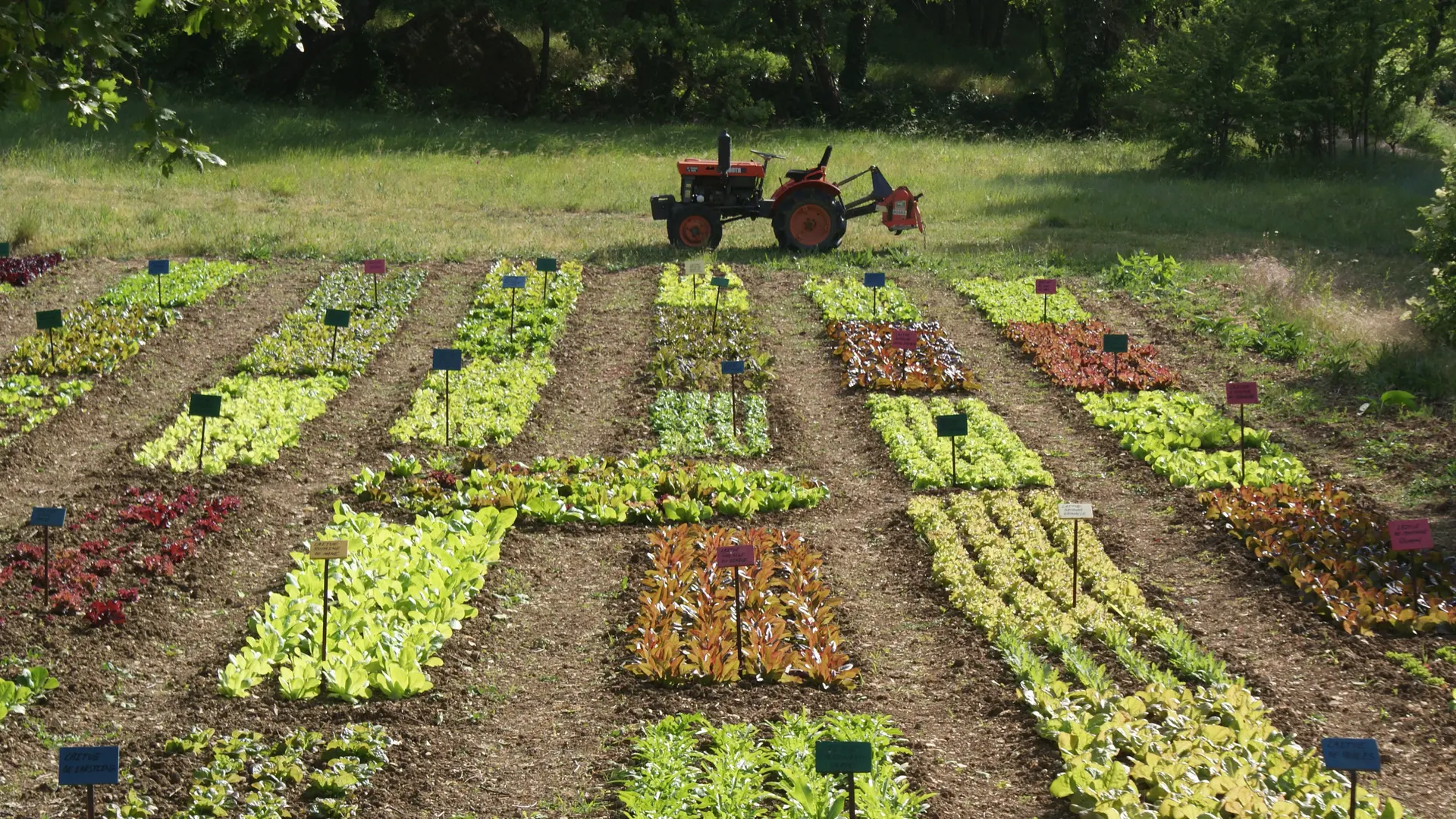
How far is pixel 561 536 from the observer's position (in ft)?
35.9

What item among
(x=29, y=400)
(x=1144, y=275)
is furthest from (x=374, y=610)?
(x=1144, y=275)

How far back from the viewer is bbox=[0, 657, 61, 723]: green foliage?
7.83 m

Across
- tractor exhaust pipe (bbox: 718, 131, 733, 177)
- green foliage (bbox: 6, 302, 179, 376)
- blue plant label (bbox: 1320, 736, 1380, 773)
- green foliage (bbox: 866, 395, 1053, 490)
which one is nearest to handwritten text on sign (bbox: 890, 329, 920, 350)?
green foliage (bbox: 866, 395, 1053, 490)

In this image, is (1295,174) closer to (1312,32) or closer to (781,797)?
(1312,32)

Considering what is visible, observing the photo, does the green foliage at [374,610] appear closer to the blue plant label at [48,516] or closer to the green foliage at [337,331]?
the blue plant label at [48,516]

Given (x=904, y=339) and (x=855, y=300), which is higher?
(x=855, y=300)

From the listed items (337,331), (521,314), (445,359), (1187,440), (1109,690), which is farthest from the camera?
(521,314)

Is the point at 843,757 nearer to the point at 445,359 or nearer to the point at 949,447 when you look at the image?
the point at 949,447

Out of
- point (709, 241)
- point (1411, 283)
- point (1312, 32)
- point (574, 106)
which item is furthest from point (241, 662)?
point (574, 106)

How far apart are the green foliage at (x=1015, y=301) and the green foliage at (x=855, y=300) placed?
94 cm

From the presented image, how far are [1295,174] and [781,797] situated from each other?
27.2m

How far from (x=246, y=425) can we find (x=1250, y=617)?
886 centimetres

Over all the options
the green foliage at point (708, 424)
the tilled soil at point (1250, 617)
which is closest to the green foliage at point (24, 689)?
the green foliage at point (708, 424)

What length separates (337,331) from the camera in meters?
16.0
